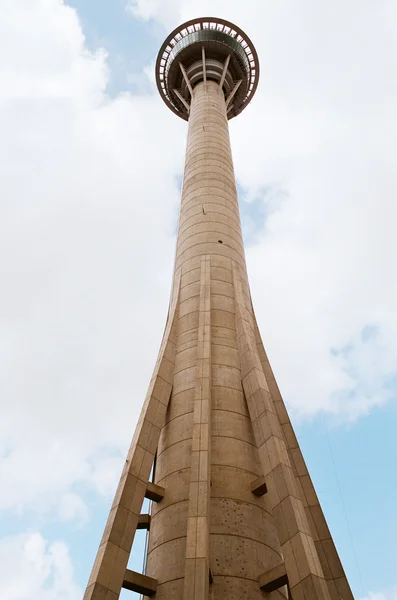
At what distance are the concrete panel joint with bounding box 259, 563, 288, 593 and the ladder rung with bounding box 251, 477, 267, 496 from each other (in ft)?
8.88

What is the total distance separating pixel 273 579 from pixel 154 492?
187 inches

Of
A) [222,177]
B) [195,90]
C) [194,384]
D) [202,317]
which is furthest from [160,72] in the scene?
[194,384]

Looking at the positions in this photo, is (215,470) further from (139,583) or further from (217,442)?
(139,583)

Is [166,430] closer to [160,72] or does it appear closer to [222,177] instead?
[222,177]

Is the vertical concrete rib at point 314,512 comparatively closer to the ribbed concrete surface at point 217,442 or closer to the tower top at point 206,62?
the ribbed concrete surface at point 217,442

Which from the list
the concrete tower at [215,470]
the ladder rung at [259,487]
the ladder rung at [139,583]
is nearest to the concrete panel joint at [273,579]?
the concrete tower at [215,470]

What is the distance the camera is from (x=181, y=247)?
28047mm

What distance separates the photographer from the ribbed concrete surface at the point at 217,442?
52.5 feet

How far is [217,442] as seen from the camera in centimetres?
1916

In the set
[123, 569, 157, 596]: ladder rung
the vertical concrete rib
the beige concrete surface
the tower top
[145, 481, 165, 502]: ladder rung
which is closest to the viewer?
the beige concrete surface

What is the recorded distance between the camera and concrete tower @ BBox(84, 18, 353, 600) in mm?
14984

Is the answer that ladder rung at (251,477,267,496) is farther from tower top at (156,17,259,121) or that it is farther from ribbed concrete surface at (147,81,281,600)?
tower top at (156,17,259,121)

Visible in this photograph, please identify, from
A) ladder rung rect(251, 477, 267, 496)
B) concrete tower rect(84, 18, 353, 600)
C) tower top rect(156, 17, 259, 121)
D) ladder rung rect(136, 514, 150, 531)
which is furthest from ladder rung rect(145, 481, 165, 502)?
tower top rect(156, 17, 259, 121)

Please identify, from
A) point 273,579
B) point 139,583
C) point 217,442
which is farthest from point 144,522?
point 273,579
